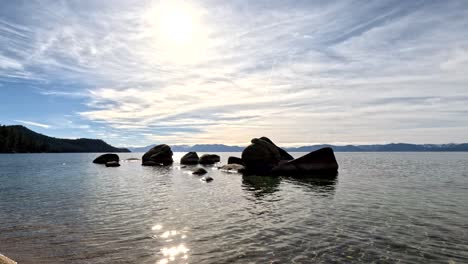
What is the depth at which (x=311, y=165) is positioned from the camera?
149 ft

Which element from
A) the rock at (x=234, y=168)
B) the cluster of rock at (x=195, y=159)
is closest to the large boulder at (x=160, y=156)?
the cluster of rock at (x=195, y=159)

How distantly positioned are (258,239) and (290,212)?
591 centimetres

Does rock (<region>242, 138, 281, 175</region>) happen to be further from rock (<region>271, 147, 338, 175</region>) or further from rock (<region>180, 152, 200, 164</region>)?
rock (<region>180, 152, 200, 164</region>)

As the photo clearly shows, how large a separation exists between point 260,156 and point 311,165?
10.8 m

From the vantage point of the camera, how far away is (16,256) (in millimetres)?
10688

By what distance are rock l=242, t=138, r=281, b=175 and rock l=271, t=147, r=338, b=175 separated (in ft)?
26.7

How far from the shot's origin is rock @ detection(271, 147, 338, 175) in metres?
44.5

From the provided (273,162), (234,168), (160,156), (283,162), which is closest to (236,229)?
(283,162)

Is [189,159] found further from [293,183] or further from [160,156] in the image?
[293,183]

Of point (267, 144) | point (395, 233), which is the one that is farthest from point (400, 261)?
point (267, 144)

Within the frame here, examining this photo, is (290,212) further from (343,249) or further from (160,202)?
(160,202)

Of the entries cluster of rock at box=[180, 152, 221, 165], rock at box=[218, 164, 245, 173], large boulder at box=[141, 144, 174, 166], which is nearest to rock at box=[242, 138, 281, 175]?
rock at box=[218, 164, 245, 173]

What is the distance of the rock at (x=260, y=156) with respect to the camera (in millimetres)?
53375

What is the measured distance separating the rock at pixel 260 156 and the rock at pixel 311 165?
8.14 metres
